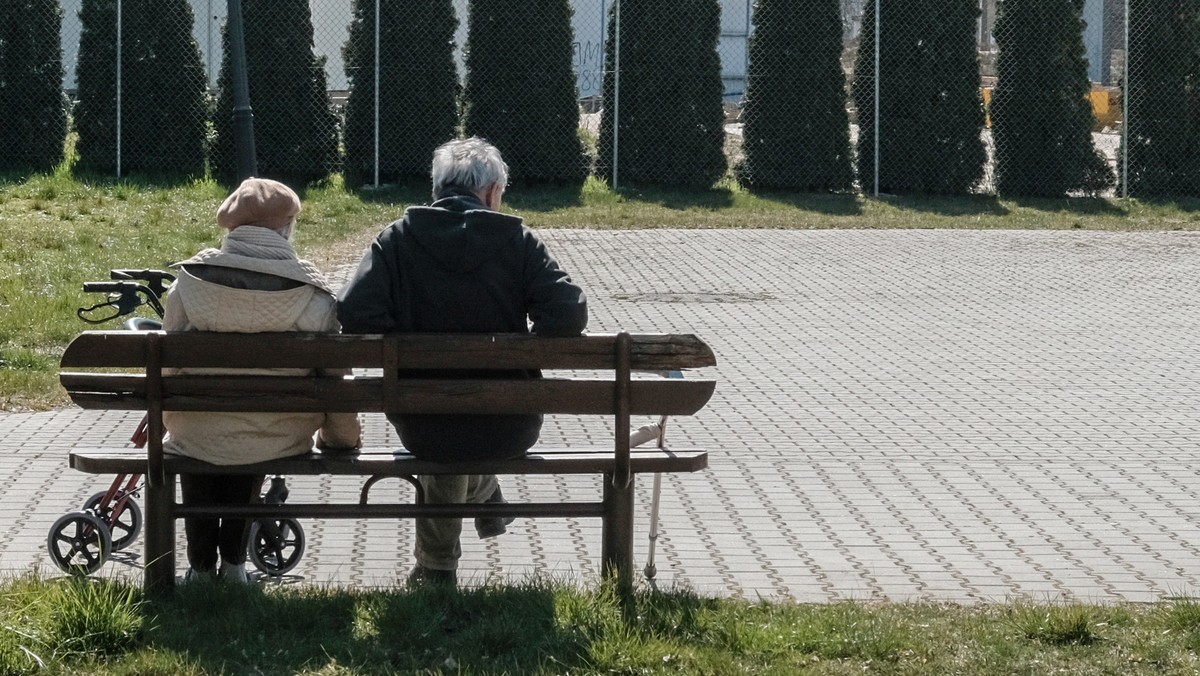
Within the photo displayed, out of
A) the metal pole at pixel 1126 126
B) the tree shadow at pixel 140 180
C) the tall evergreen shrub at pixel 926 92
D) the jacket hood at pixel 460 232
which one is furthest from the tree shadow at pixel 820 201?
the jacket hood at pixel 460 232

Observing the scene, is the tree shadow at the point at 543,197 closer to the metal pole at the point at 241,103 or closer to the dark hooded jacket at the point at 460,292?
the metal pole at the point at 241,103

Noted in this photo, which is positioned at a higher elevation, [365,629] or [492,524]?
[492,524]

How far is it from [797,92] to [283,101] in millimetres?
6725

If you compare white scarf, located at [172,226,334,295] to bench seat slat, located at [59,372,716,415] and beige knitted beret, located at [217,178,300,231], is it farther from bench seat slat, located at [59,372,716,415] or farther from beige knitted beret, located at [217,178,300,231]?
bench seat slat, located at [59,372,716,415]

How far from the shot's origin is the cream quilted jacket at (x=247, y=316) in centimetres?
499

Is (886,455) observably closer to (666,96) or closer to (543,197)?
(543,197)

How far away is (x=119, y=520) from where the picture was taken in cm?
596

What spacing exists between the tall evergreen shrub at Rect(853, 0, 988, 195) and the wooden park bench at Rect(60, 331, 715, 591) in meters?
17.5

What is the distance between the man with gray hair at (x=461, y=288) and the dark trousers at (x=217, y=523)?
0.55 meters

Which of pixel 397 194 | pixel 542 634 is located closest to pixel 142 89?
pixel 397 194

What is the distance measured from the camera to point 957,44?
2195cm

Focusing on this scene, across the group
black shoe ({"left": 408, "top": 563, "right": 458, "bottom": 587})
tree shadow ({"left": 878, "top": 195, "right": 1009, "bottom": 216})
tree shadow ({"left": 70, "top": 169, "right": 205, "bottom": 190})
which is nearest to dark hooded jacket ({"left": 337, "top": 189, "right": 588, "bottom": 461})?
black shoe ({"left": 408, "top": 563, "right": 458, "bottom": 587})

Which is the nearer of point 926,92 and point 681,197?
point 681,197

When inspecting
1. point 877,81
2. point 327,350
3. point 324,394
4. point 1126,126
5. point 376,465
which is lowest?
point 376,465
